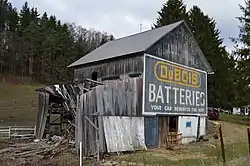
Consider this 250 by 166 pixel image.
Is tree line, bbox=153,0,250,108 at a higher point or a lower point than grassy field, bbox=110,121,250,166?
higher

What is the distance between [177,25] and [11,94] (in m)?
35.3

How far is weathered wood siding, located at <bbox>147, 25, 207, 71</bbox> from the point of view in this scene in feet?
64.4

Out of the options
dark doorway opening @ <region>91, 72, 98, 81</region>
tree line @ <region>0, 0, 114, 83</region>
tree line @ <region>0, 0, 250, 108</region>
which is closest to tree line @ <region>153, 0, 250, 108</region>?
tree line @ <region>0, 0, 250, 108</region>

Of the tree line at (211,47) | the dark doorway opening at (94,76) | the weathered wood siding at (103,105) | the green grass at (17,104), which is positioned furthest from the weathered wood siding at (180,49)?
the green grass at (17,104)

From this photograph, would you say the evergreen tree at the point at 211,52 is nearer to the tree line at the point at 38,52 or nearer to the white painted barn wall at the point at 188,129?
the white painted barn wall at the point at 188,129

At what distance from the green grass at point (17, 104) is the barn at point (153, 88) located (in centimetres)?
1332

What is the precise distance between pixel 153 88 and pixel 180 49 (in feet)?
14.5

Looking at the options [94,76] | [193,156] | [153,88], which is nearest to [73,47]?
[94,76]

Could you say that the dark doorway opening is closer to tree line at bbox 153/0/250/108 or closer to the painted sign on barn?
the painted sign on barn

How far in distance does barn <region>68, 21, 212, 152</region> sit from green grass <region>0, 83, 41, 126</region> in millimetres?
13316

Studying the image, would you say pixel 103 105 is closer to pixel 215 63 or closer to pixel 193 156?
pixel 193 156

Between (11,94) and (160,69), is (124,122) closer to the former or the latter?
(160,69)

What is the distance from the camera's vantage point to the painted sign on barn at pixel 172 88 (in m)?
18.3

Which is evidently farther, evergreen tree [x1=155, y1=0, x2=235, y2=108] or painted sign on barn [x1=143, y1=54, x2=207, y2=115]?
evergreen tree [x1=155, y1=0, x2=235, y2=108]
